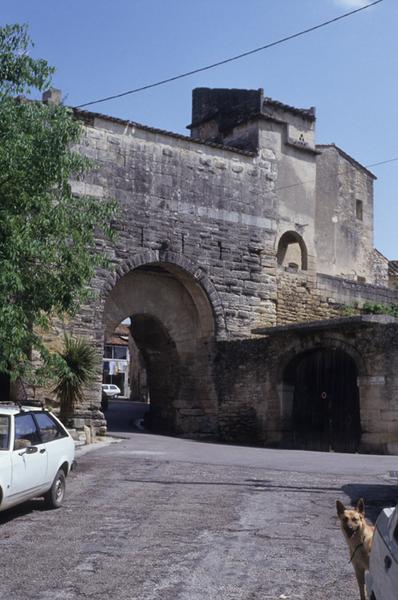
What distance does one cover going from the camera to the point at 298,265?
2797 cm

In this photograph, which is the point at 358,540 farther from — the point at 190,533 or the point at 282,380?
the point at 282,380

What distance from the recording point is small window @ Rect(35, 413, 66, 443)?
9.55 metres

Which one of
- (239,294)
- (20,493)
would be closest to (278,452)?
(239,294)

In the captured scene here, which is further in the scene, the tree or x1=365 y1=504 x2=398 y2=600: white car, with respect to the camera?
the tree

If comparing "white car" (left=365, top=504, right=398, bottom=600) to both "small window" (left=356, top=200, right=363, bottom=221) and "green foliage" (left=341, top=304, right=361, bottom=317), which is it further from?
"small window" (left=356, top=200, right=363, bottom=221)

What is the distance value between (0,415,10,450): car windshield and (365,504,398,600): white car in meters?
5.22

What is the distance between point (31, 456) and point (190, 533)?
2.17m

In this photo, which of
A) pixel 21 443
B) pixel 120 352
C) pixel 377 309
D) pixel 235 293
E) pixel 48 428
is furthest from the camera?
pixel 120 352

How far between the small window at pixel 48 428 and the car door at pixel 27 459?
165mm

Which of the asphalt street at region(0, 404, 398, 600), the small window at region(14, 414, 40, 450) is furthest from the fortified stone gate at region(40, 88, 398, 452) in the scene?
the small window at region(14, 414, 40, 450)

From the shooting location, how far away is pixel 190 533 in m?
7.91

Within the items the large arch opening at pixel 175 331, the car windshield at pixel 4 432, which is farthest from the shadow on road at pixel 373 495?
the large arch opening at pixel 175 331

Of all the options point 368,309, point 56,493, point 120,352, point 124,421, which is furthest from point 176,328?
point 120,352

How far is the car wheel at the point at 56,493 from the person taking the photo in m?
9.34
